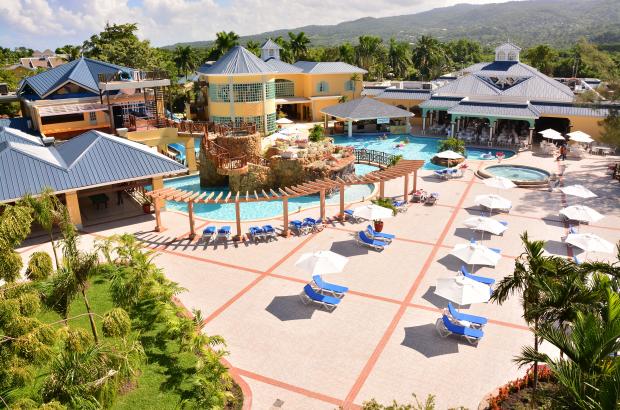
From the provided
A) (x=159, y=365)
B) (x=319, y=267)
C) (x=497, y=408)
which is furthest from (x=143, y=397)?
(x=497, y=408)

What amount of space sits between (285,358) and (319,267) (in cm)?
380

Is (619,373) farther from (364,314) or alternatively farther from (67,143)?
(67,143)

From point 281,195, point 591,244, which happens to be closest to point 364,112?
point 281,195

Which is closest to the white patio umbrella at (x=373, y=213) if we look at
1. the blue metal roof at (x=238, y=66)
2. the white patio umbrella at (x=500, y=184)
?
the white patio umbrella at (x=500, y=184)

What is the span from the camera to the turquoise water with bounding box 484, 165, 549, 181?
3341 centimetres

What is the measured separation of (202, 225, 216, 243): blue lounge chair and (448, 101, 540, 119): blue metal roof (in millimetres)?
28712

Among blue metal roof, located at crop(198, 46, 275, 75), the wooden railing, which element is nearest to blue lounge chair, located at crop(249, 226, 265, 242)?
the wooden railing

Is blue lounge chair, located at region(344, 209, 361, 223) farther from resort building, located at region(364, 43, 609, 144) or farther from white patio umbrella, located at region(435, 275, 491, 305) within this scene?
resort building, located at region(364, 43, 609, 144)

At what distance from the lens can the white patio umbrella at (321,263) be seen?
16.6m

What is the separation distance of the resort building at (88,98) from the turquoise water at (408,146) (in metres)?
19.0

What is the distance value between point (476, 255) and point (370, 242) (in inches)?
201

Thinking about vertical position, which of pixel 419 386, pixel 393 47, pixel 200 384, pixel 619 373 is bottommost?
pixel 419 386

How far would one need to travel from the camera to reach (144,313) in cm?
1593

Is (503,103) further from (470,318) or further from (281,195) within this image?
(470,318)
